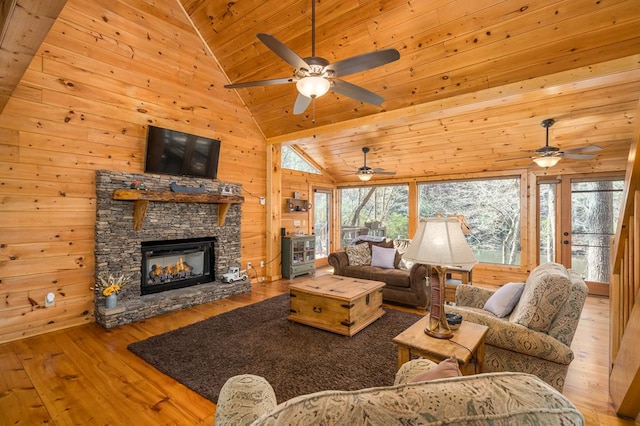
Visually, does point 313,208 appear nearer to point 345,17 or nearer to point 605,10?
point 345,17

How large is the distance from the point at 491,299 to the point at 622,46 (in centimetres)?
270

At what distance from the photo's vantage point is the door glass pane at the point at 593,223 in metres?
4.96

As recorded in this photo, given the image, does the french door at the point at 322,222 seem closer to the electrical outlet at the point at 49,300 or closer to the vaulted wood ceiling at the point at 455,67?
the vaulted wood ceiling at the point at 455,67

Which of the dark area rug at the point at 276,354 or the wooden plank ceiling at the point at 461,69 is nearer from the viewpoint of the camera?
the dark area rug at the point at 276,354

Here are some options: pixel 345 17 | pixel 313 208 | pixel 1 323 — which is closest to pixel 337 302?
pixel 345 17

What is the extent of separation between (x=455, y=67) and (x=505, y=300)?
104 inches

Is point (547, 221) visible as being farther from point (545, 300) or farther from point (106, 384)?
point (106, 384)

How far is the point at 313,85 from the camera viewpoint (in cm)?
245

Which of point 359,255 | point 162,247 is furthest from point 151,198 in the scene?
point 359,255

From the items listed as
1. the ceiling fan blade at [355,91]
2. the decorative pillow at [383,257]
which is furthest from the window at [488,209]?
the ceiling fan blade at [355,91]

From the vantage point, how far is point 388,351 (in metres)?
2.88

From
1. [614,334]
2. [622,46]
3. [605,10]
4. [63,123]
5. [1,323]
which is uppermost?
[605,10]

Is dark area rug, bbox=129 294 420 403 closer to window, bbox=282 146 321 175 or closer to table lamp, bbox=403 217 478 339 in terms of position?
table lamp, bbox=403 217 478 339

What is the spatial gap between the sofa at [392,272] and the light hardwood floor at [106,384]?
5.75 ft
